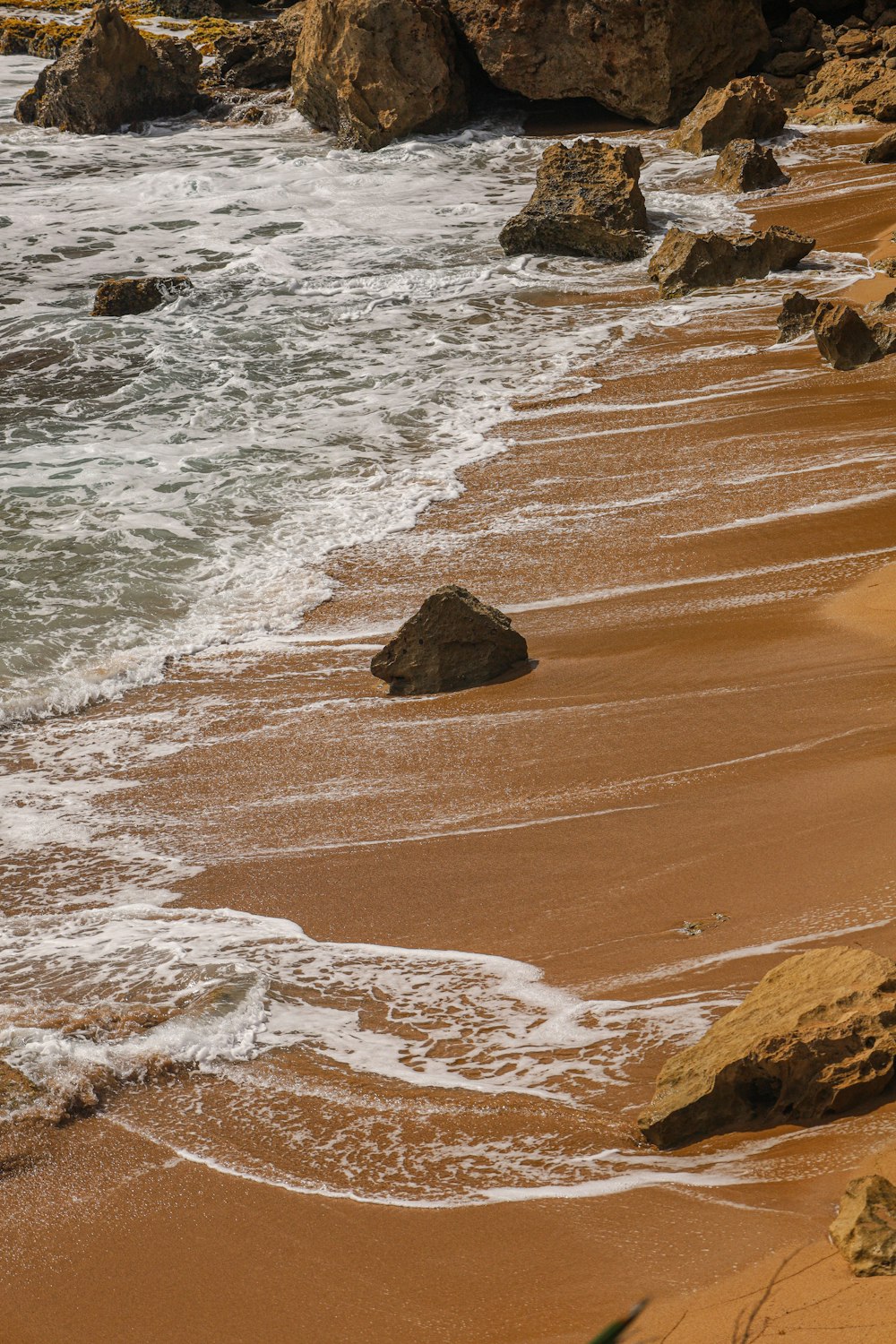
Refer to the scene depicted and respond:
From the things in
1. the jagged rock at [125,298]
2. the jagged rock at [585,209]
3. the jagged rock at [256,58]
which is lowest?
the jagged rock at [125,298]

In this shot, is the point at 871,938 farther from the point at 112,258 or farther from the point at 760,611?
the point at 112,258

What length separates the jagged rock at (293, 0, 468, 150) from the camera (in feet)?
59.4

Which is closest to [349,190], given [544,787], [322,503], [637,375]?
[637,375]

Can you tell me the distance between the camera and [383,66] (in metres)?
18.6

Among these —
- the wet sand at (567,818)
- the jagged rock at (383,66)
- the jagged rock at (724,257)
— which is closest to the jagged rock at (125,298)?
the jagged rock at (724,257)

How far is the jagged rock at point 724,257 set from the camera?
11.1m

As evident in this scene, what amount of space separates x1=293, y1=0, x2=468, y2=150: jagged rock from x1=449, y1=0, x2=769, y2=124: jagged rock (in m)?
0.63

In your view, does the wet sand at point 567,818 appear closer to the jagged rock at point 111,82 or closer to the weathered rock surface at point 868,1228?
the weathered rock surface at point 868,1228

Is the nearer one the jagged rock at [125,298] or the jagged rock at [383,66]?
the jagged rock at [125,298]

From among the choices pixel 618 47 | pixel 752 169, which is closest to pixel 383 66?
pixel 618 47

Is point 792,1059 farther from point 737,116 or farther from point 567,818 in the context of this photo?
point 737,116

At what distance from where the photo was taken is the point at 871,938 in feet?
10.2

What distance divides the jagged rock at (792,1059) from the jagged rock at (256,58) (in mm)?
23378

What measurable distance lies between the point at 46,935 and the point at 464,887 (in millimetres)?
1354
